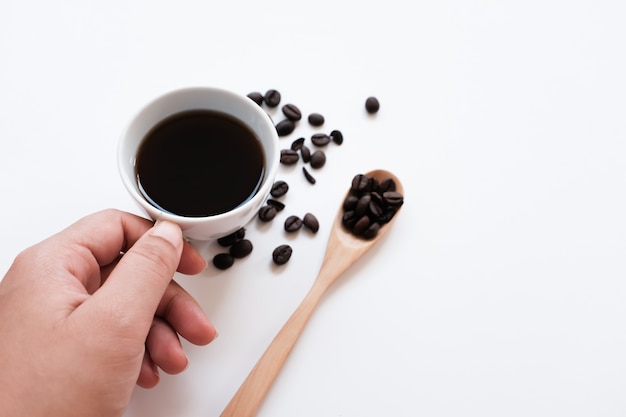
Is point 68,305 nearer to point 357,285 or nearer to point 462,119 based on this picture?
point 357,285

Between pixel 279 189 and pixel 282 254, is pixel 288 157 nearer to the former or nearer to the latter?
pixel 279 189

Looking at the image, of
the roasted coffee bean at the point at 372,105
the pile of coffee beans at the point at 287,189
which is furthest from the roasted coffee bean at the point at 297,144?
the roasted coffee bean at the point at 372,105

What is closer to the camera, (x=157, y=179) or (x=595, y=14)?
(x=157, y=179)

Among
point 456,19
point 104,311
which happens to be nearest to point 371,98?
point 456,19

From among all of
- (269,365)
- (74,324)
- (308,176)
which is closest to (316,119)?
(308,176)

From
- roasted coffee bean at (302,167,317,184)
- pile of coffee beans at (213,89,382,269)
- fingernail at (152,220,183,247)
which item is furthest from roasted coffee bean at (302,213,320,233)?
fingernail at (152,220,183,247)

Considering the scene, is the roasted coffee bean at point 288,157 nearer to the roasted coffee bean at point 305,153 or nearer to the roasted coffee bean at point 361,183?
the roasted coffee bean at point 305,153
